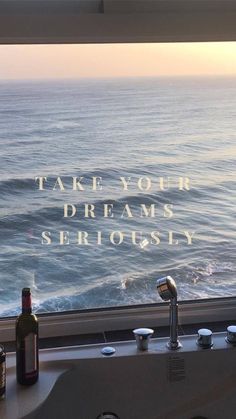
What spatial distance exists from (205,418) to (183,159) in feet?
3.07

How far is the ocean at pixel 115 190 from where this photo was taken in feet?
6.84

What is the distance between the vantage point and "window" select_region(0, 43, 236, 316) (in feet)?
6.77

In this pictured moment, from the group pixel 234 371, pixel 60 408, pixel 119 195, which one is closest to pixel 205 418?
pixel 234 371

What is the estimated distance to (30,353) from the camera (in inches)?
63.1

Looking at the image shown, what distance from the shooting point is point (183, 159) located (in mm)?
2199

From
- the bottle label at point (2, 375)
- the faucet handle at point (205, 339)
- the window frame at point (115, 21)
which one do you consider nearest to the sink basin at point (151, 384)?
the faucet handle at point (205, 339)

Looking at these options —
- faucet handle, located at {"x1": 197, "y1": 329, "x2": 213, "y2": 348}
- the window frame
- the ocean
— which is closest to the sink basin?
→ faucet handle, located at {"x1": 197, "y1": 329, "x2": 213, "y2": 348}

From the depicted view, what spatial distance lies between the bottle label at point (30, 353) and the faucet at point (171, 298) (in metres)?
0.39

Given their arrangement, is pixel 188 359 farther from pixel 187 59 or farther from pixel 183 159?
pixel 187 59

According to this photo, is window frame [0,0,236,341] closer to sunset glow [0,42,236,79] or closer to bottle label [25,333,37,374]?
sunset glow [0,42,236,79]

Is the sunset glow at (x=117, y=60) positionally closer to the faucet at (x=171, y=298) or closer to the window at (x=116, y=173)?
the window at (x=116, y=173)

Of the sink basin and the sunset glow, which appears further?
the sunset glow

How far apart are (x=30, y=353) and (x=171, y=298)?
43 cm

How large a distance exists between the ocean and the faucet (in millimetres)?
289
